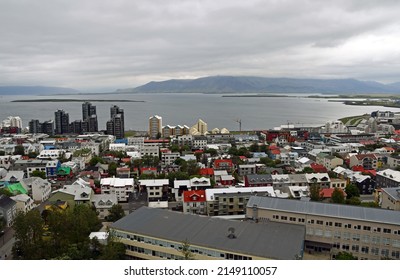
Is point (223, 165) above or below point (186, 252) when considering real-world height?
below

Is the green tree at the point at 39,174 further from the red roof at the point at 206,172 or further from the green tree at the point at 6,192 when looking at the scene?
the red roof at the point at 206,172

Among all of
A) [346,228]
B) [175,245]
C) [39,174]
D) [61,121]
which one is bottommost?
[39,174]

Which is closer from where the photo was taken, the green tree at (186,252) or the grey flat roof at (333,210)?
the green tree at (186,252)

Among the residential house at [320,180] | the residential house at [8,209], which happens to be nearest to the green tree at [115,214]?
the residential house at [8,209]

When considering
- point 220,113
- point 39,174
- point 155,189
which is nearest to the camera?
point 155,189

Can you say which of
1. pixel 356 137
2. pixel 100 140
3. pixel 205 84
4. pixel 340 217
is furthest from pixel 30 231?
pixel 205 84

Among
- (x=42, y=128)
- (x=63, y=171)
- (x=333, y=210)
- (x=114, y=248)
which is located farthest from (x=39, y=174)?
(x=42, y=128)

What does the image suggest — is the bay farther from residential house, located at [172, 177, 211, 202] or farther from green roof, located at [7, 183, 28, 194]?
residential house, located at [172, 177, 211, 202]

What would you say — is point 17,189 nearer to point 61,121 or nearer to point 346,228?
point 346,228
